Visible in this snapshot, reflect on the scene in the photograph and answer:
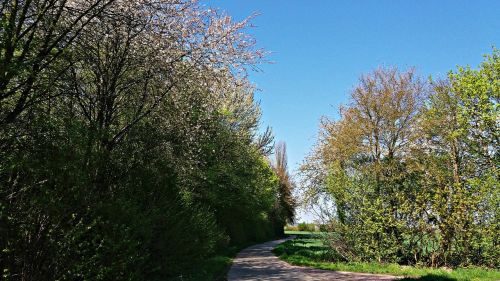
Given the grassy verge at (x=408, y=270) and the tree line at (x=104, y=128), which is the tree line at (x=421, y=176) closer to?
the grassy verge at (x=408, y=270)

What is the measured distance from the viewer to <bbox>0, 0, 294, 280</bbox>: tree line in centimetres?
514

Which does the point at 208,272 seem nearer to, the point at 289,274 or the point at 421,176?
the point at 289,274

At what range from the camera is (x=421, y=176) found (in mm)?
17922

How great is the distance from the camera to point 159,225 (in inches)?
356

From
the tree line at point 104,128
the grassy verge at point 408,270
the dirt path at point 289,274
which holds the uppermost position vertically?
the tree line at point 104,128

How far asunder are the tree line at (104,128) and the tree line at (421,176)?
27.6ft

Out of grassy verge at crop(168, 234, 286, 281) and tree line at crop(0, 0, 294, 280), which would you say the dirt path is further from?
tree line at crop(0, 0, 294, 280)

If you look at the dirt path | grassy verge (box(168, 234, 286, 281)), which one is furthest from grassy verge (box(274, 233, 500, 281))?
grassy verge (box(168, 234, 286, 281))

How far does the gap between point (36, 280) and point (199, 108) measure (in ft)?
24.4

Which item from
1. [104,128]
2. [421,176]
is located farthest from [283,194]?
[104,128]

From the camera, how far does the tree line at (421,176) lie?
16344 mm

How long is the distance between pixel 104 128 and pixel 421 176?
14614mm

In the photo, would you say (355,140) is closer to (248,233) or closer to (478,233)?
(478,233)

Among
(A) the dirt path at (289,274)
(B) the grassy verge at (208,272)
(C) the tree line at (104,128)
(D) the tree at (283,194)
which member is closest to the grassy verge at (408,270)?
(A) the dirt path at (289,274)
